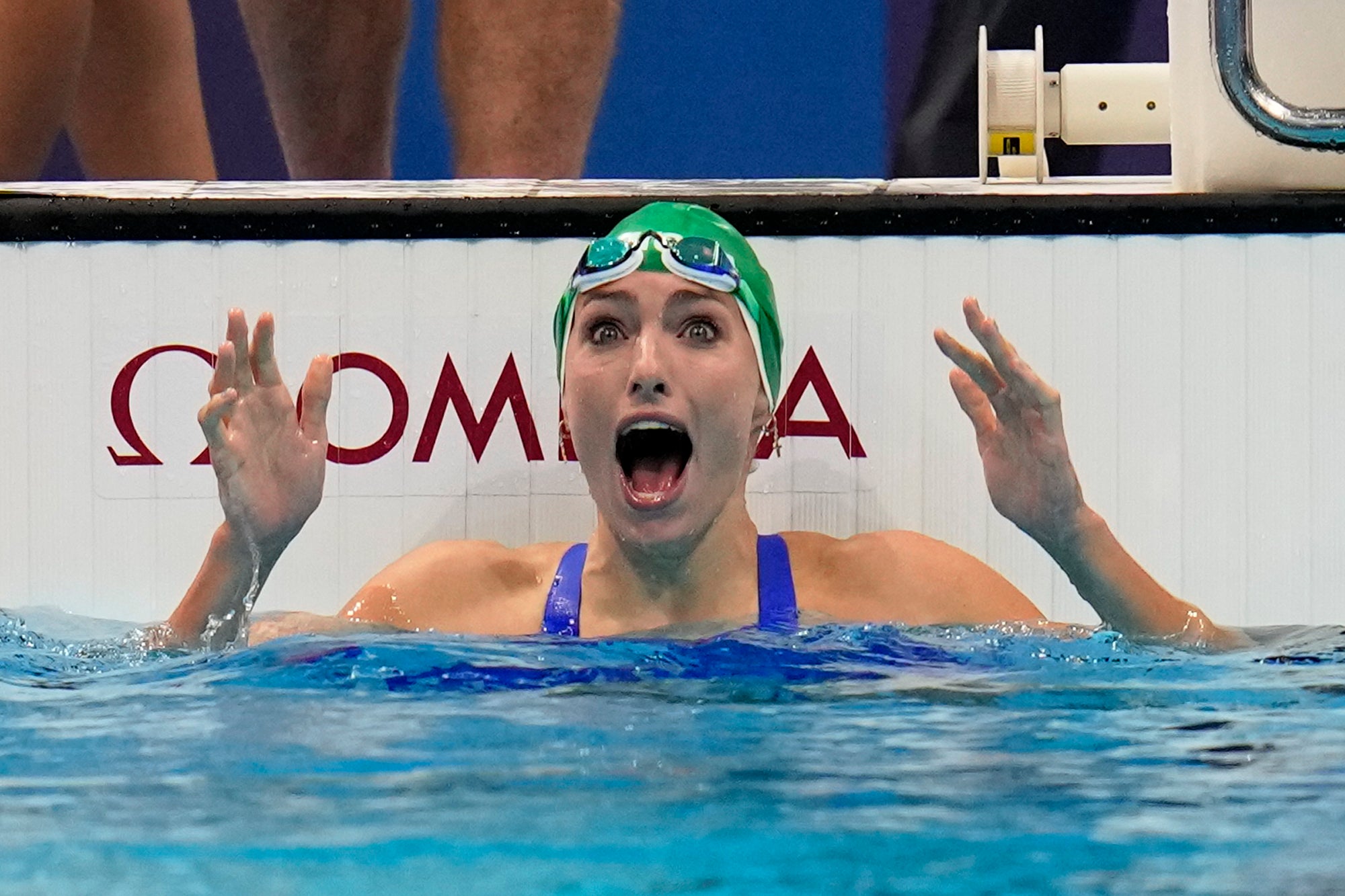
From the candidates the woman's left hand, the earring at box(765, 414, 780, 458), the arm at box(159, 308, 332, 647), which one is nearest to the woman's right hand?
the arm at box(159, 308, 332, 647)

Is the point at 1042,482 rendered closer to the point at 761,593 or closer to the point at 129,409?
the point at 761,593

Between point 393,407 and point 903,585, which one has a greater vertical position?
point 393,407

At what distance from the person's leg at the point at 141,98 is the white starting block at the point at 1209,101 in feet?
5.84

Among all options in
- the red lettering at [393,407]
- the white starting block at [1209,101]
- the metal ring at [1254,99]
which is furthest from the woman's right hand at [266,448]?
the metal ring at [1254,99]

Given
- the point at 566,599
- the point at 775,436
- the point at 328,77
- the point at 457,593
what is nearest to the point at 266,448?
the point at 457,593

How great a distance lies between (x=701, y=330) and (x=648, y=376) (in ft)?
0.53

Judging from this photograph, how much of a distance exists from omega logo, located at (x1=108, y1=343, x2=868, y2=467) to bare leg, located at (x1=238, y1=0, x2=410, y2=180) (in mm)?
912

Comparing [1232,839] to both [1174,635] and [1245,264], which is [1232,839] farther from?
[1245,264]

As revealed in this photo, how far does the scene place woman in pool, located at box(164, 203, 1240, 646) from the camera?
101 inches

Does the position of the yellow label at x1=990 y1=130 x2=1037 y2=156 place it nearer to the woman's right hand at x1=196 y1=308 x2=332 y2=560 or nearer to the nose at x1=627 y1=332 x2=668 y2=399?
the nose at x1=627 y1=332 x2=668 y2=399

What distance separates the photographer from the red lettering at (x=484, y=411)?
3.23 meters

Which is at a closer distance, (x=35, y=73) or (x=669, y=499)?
(x=669, y=499)

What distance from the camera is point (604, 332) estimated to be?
281cm

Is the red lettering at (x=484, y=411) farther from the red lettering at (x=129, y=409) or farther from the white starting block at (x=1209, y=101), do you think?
the white starting block at (x=1209, y=101)
